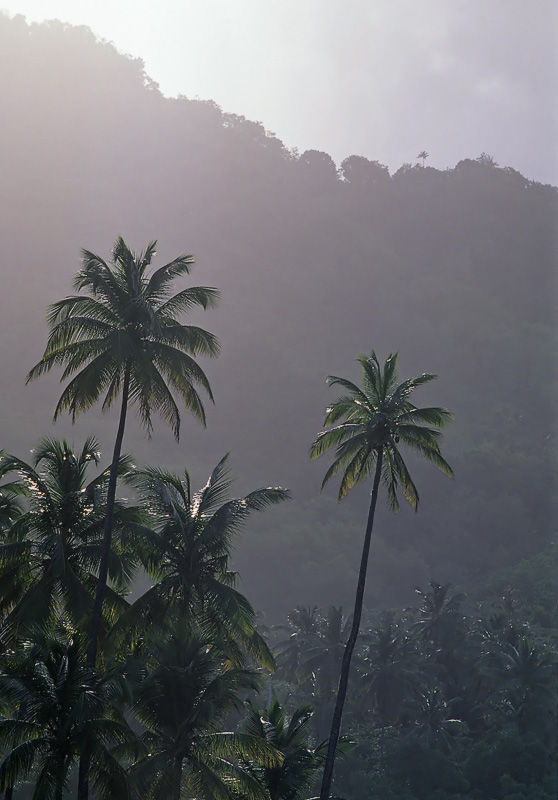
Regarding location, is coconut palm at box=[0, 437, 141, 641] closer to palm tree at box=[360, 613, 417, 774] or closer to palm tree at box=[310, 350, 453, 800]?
palm tree at box=[310, 350, 453, 800]

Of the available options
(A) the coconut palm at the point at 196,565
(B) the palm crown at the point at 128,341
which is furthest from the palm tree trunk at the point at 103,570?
(A) the coconut palm at the point at 196,565

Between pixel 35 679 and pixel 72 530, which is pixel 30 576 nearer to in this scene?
pixel 72 530

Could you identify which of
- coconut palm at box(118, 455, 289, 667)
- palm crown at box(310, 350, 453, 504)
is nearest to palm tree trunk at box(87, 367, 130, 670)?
coconut palm at box(118, 455, 289, 667)

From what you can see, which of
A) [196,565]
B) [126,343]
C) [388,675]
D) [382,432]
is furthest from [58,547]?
[388,675]

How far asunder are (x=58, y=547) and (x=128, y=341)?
6002mm

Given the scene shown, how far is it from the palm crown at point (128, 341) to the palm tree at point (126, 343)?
28 millimetres

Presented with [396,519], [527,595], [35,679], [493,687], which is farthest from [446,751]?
[396,519]

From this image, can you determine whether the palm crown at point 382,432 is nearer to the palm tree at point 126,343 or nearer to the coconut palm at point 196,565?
the coconut palm at point 196,565

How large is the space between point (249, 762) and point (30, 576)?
824 centimetres

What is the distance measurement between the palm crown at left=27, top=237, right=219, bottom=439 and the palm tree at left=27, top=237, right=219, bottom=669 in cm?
3

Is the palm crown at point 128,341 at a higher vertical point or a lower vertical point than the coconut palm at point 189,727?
higher

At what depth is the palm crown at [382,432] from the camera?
29.1 metres

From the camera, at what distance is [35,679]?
66.3 ft

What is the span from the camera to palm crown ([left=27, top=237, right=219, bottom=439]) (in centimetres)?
2650
